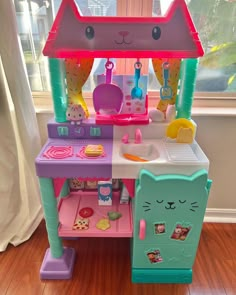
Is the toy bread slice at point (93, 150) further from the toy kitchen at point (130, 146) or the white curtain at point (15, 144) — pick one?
the white curtain at point (15, 144)

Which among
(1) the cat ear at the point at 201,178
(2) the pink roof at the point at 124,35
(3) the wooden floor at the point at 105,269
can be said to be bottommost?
(3) the wooden floor at the point at 105,269

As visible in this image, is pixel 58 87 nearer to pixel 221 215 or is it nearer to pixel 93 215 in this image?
pixel 93 215

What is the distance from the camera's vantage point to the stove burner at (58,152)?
0.92 m

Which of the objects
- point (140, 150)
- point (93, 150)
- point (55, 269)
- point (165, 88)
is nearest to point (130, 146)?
point (140, 150)

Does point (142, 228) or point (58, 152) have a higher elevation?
point (58, 152)

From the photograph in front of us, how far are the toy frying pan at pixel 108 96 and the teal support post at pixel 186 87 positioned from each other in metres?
0.26

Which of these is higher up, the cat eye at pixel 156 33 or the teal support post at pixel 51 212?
the cat eye at pixel 156 33

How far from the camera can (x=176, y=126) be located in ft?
3.36

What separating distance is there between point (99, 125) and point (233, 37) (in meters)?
0.81

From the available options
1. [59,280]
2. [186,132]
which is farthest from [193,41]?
[59,280]

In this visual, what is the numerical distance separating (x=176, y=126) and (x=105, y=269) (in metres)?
0.76

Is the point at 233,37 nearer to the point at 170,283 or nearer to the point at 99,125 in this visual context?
the point at 99,125

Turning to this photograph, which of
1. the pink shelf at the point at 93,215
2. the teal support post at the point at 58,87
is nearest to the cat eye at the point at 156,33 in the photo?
the teal support post at the point at 58,87

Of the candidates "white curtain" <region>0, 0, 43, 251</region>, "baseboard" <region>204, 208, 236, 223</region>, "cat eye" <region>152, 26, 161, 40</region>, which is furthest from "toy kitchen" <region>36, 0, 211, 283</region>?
"baseboard" <region>204, 208, 236, 223</region>
